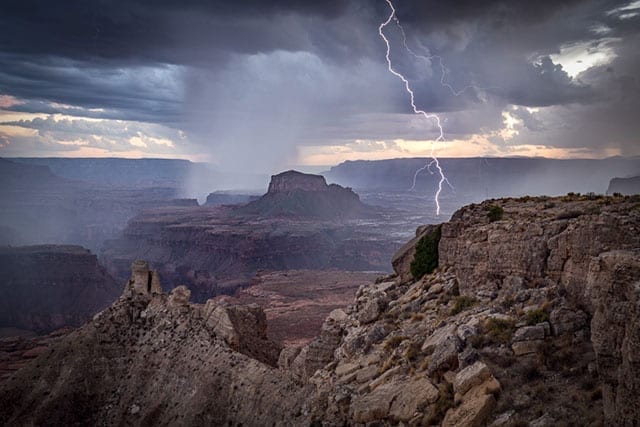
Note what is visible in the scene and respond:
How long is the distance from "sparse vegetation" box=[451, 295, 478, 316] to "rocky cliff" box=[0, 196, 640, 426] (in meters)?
0.05

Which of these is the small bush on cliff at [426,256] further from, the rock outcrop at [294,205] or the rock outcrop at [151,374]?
the rock outcrop at [294,205]

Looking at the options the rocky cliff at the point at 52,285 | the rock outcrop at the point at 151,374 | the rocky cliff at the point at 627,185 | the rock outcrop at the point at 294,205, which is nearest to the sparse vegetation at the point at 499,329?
the rock outcrop at the point at 151,374

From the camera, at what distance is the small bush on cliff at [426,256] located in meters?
23.5

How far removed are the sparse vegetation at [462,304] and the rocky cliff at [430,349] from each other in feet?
0.17

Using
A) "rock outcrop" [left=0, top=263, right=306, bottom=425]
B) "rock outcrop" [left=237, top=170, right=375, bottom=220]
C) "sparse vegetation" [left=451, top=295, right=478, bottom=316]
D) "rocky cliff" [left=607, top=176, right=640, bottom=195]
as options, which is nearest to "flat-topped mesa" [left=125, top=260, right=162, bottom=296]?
"rock outcrop" [left=0, top=263, right=306, bottom=425]

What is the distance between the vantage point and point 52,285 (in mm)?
107688

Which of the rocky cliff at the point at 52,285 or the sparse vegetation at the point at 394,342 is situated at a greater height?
the sparse vegetation at the point at 394,342

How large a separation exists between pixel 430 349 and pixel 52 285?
10970 centimetres

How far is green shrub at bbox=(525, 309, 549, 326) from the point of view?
Result: 13.9 m

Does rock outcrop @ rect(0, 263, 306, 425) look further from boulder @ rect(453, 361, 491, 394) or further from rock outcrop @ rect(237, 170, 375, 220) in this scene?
rock outcrop @ rect(237, 170, 375, 220)

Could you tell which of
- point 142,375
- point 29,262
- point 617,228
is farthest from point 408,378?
point 29,262

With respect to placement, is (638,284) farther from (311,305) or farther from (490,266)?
(311,305)

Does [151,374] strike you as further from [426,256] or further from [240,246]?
[240,246]

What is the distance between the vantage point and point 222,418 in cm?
2142
